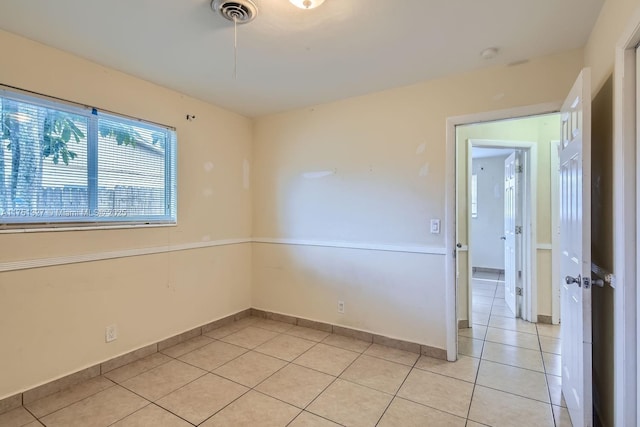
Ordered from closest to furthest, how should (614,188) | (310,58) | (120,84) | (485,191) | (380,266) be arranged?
(614,188)
(310,58)
(120,84)
(380,266)
(485,191)

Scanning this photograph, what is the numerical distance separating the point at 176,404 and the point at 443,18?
291 centimetres

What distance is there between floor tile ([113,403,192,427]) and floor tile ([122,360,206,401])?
15 cm

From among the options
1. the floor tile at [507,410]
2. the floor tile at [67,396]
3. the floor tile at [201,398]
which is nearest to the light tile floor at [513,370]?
the floor tile at [507,410]

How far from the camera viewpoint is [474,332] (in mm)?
3348

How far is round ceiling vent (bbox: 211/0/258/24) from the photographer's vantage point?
1.73 meters

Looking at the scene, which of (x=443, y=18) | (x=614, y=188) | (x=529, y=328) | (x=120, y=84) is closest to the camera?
(x=614, y=188)

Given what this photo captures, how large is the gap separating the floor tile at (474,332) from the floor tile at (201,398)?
88.7 inches

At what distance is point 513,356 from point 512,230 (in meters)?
1.79

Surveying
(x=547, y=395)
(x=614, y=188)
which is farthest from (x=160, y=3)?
(x=547, y=395)

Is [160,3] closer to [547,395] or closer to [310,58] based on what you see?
[310,58]

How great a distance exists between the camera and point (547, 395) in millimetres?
2191

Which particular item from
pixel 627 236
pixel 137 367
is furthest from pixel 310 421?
pixel 627 236

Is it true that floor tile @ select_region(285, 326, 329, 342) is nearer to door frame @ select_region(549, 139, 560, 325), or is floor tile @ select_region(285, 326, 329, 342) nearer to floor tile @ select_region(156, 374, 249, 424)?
floor tile @ select_region(156, 374, 249, 424)

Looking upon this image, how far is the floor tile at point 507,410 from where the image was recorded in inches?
75.5
